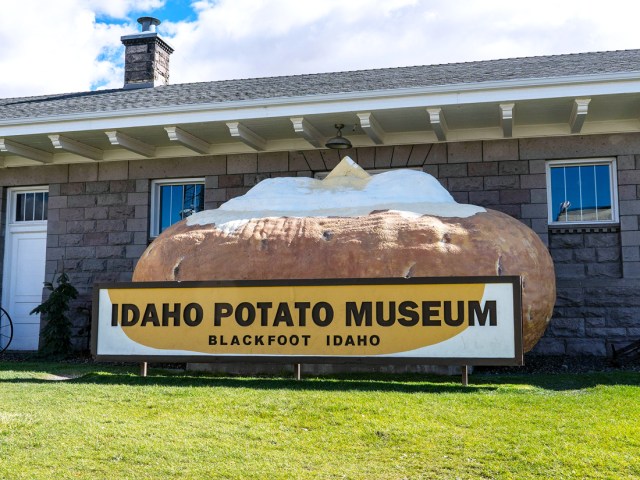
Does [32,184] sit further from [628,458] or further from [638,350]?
[628,458]

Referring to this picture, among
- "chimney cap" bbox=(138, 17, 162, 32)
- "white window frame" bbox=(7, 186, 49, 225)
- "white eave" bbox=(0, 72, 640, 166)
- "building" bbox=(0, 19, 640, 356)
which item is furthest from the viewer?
"chimney cap" bbox=(138, 17, 162, 32)

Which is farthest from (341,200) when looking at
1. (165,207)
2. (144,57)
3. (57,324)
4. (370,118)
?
(144,57)

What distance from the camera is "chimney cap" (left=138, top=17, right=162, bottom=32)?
12870mm

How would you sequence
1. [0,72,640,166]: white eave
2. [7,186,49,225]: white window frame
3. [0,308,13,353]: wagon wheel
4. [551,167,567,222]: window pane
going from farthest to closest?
[7,186,49,225]: white window frame
[0,308,13,353]: wagon wheel
[551,167,567,222]: window pane
[0,72,640,166]: white eave

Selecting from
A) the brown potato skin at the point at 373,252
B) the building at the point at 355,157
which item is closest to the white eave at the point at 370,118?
the building at the point at 355,157

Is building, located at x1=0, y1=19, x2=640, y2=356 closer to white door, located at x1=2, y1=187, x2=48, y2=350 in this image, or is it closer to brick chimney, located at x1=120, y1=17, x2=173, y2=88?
white door, located at x1=2, y1=187, x2=48, y2=350

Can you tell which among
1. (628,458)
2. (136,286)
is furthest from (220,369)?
(628,458)

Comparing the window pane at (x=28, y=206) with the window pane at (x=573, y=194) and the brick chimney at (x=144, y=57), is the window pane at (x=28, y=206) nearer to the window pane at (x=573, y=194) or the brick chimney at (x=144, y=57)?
the brick chimney at (x=144, y=57)

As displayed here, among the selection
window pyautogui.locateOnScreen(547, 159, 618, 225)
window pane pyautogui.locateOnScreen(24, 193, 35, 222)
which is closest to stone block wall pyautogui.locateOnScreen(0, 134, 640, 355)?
window pyautogui.locateOnScreen(547, 159, 618, 225)

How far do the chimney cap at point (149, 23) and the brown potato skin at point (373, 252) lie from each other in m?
6.53

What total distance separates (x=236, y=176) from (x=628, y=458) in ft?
24.3

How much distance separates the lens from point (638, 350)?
8.16 meters

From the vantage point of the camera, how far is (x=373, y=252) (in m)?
6.99

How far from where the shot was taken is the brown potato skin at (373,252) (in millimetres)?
6930
